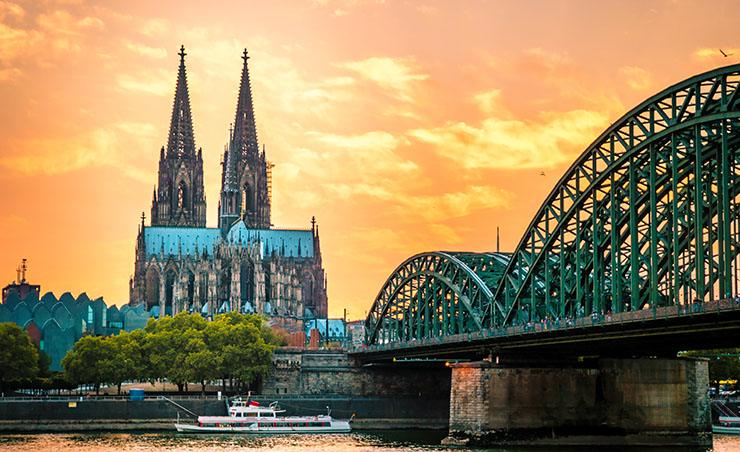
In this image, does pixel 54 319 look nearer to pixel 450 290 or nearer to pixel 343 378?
pixel 343 378

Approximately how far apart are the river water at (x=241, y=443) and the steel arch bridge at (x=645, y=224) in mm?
11651

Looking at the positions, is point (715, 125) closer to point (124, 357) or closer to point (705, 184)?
point (705, 184)

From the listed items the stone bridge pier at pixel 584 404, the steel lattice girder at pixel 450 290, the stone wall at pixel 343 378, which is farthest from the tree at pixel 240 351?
the stone bridge pier at pixel 584 404

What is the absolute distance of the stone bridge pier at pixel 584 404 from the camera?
89875 millimetres

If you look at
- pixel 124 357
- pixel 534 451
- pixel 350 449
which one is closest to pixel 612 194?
pixel 534 451

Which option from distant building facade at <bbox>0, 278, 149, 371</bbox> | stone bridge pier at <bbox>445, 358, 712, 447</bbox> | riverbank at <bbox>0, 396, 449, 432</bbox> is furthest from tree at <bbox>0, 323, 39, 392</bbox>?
stone bridge pier at <bbox>445, 358, 712, 447</bbox>

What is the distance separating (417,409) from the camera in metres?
131

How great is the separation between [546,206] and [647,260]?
15.8 m

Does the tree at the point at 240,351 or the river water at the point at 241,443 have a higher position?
the tree at the point at 240,351

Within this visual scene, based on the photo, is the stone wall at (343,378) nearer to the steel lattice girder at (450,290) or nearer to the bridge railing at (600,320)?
the steel lattice girder at (450,290)

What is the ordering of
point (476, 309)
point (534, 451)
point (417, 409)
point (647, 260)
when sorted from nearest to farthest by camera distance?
point (647, 260)
point (534, 451)
point (476, 309)
point (417, 409)

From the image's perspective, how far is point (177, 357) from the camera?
141m

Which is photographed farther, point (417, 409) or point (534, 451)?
point (417, 409)

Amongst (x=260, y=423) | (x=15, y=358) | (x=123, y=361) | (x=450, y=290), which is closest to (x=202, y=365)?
(x=123, y=361)
